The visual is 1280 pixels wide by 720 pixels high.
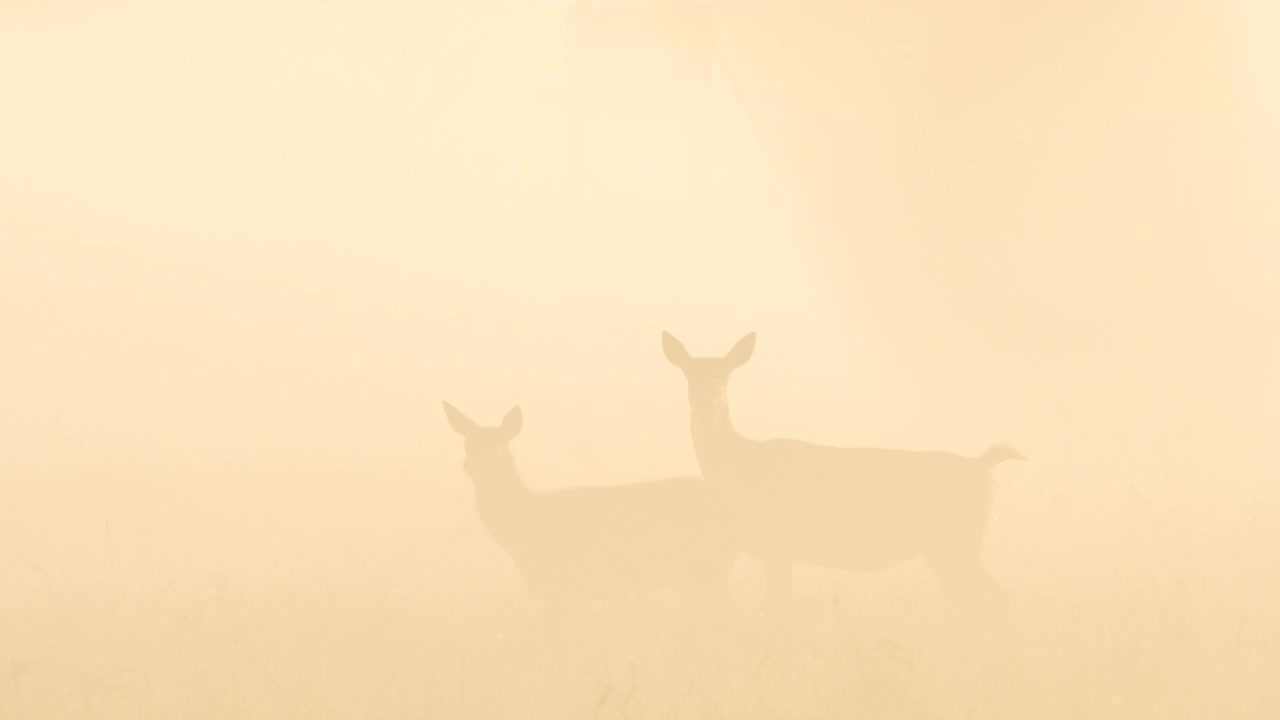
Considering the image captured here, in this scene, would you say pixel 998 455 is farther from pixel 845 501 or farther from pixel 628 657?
pixel 628 657

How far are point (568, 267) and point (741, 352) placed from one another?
40cm

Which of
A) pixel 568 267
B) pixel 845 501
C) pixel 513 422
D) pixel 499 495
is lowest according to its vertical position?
pixel 845 501

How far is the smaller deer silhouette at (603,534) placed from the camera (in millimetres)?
Answer: 2385

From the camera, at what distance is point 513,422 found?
7.95 ft

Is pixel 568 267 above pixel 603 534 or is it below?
above

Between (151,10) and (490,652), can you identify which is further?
(151,10)

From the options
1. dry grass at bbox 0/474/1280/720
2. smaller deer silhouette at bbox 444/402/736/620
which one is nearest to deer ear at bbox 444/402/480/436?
smaller deer silhouette at bbox 444/402/736/620

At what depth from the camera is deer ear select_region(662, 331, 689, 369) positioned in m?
2.45

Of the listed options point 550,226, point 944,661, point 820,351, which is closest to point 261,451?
point 550,226

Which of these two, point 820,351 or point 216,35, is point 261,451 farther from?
point 820,351

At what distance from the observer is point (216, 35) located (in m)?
2.52

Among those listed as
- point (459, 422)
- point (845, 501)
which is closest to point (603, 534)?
point (459, 422)

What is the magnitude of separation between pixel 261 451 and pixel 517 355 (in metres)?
0.55

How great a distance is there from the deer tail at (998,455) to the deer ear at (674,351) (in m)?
0.64
